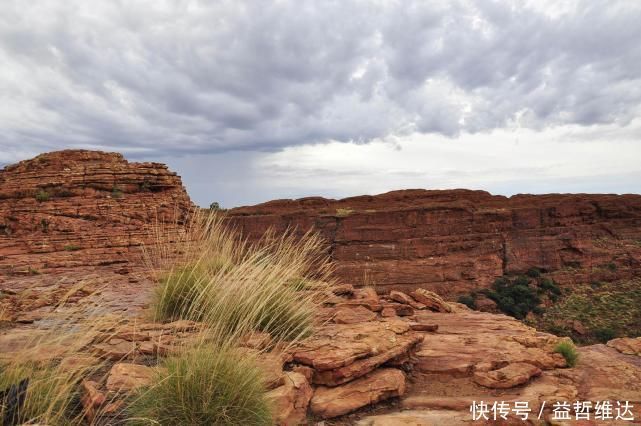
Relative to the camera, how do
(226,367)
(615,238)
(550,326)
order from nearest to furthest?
(226,367) → (550,326) → (615,238)

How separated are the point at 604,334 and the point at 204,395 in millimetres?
30094

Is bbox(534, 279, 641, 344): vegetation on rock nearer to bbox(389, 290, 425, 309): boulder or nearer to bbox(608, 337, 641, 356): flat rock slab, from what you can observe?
bbox(608, 337, 641, 356): flat rock slab

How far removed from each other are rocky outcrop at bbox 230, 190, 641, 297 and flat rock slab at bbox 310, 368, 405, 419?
41263mm

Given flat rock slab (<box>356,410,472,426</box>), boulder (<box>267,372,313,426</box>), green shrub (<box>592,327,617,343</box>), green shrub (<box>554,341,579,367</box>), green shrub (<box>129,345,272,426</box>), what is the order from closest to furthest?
green shrub (<box>129,345,272,426</box>) < boulder (<box>267,372,313,426</box>) < flat rock slab (<box>356,410,472,426</box>) < green shrub (<box>554,341,579,367</box>) < green shrub (<box>592,327,617,343</box>)

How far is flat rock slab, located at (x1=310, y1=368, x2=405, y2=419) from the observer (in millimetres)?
3639

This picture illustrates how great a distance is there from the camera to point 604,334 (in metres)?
26.0

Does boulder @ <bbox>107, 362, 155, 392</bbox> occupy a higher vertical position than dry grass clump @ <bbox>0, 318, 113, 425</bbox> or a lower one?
lower

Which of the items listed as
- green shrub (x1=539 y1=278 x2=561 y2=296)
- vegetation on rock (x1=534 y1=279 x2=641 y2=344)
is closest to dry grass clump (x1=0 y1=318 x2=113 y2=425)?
vegetation on rock (x1=534 y1=279 x2=641 y2=344)

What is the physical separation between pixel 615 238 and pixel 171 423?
58.3m

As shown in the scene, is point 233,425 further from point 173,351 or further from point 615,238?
point 615,238

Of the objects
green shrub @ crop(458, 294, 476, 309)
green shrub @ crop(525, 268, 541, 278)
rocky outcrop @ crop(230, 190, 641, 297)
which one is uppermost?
rocky outcrop @ crop(230, 190, 641, 297)

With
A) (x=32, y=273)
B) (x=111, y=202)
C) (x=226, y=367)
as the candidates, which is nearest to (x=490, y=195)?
(x=111, y=202)

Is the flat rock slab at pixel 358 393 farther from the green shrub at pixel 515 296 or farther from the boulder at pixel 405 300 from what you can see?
the green shrub at pixel 515 296

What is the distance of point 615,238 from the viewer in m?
49.3
